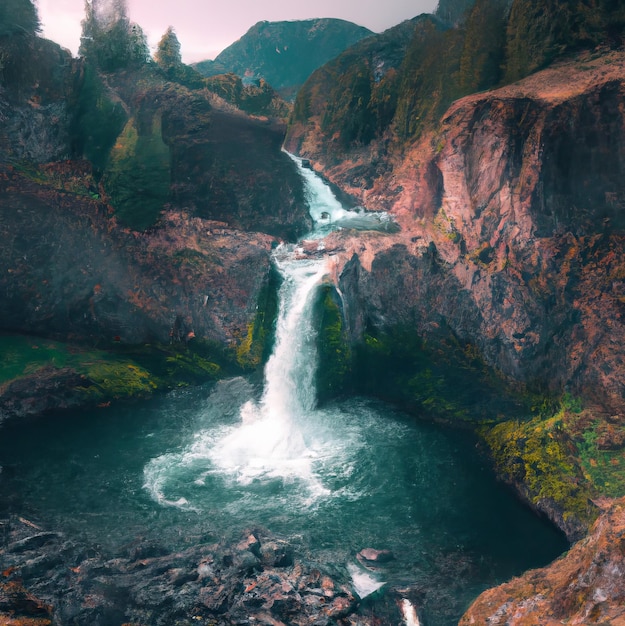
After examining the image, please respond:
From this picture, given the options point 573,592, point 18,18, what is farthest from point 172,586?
point 18,18

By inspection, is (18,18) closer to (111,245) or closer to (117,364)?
(111,245)

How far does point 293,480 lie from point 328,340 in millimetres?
10638

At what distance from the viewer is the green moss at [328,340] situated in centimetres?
3544

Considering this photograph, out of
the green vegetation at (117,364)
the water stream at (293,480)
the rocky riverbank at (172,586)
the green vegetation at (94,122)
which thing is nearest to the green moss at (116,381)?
the green vegetation at (117,364)

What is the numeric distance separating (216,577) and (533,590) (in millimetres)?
12053

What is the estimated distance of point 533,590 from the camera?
18.8m

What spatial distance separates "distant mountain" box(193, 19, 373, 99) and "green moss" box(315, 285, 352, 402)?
3267 inches

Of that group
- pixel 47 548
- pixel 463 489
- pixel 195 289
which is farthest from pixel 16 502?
pixel 463 489

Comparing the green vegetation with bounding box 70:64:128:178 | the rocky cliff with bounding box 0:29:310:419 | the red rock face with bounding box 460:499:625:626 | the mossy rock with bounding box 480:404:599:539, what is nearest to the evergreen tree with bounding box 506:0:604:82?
the rocky cliff with bounding box 0:29:310:419

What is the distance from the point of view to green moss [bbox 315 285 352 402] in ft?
116

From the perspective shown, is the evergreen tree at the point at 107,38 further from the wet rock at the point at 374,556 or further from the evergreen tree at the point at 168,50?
the wet rock at the point at 374,556

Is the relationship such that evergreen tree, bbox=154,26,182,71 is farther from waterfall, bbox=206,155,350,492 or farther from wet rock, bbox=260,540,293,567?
wet rock, bbox=260,540,293,567

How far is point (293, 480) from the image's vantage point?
28.1m

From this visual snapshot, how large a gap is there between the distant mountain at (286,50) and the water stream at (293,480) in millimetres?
87452
